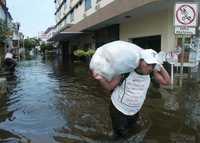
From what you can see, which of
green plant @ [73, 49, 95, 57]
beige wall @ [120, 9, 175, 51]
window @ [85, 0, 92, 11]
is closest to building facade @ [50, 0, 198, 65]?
Answer: beige wall @ [120, 9, 175, 51]

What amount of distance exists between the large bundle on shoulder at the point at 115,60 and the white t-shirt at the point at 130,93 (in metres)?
0.22

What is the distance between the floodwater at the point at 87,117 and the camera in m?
6.23

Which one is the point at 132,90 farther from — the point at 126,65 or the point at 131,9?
the point at 131,9

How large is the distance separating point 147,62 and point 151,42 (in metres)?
14.7

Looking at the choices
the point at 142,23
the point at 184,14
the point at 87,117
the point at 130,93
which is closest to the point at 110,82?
the point at 130,93

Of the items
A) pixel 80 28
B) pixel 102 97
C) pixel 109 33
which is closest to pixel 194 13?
pixel 102 97

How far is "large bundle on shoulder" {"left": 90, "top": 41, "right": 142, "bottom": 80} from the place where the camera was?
470 centimetres

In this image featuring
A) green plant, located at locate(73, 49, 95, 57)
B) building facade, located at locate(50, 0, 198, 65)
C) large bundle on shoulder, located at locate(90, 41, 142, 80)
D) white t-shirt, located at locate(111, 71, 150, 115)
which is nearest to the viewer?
large bundle on shoulder, located at locate(90, 41, 142, 80)

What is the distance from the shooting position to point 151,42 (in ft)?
63.2

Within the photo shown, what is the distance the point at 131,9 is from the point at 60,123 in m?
9.46

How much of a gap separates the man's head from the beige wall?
10849mm

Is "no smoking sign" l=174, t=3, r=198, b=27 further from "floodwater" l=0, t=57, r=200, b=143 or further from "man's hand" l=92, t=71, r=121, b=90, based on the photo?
"man's hand" l=92, t=71, r=121, b=90

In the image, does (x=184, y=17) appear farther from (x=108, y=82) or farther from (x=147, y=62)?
(x=108, y=82)

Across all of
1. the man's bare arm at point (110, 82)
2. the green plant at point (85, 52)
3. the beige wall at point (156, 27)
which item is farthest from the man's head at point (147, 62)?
the green plant at point (85, 52)
